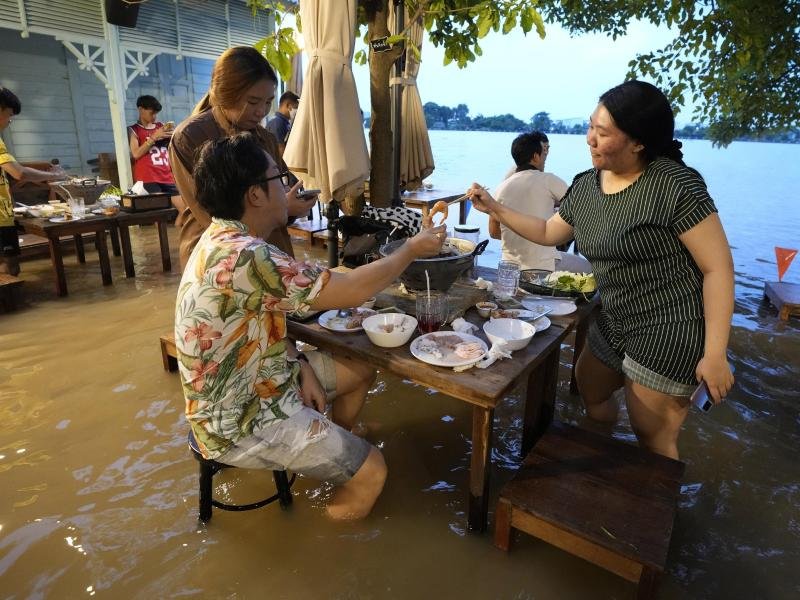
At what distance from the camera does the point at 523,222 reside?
2.76m

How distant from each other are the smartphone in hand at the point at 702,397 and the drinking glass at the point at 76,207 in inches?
236

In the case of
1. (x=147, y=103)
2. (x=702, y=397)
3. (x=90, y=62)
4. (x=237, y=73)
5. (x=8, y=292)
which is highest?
(x=90, y=62)

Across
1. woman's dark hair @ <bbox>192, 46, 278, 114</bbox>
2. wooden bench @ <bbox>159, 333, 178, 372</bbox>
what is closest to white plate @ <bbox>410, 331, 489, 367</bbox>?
woman's dark hair @ <bbox>192, 46, 278, 114</bbox>

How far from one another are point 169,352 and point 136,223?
2.99 meters

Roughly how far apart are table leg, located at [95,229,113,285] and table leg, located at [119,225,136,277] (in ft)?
0.71

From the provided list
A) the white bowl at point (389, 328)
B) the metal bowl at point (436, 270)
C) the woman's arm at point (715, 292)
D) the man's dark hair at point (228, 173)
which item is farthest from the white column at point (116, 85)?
the woman's arm at point (715, 292)

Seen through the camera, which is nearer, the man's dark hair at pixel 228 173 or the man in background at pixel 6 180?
the man's dark hair at pixel 228 173

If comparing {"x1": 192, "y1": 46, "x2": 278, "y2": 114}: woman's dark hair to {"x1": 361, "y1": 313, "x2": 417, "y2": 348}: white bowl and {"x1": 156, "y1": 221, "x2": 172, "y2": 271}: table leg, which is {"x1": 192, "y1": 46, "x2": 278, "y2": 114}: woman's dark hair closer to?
{"x1": 361, "y1": 313, "x2": 417, "y2": 348}: white bowl

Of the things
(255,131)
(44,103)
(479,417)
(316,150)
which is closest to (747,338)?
(479,417)

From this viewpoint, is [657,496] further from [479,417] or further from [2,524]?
[2,524]

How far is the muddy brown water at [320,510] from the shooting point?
197cm

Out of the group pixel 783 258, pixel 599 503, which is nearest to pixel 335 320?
pixel 599 503

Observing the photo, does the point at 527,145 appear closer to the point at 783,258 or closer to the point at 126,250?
the point at 783,258

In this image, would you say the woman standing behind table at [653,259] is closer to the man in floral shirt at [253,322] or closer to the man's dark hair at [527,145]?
the man in floral shirt at [253,322]
